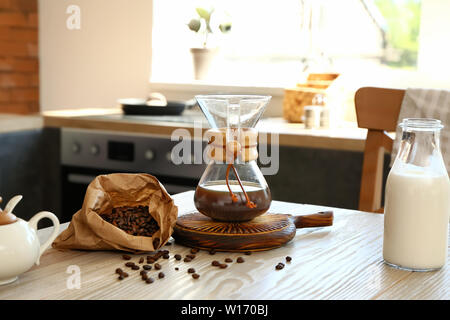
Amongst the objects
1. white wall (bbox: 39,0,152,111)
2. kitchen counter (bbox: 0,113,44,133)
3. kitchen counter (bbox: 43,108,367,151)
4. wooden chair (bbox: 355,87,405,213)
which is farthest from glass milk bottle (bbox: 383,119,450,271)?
white wall (bbox: 39,0,152,111)

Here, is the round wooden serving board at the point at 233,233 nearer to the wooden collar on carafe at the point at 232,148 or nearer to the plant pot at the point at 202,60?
the wooden collar on carafe at the point at 232,148

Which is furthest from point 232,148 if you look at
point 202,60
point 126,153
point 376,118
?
point 202,60

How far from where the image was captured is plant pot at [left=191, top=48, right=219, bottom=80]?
319 cm

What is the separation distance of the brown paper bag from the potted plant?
2126 mm

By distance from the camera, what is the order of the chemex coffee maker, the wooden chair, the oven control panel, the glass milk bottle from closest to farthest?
1. the glass milk bottle
2. the chemex coffee maker
3. the wooden chair
4. the oven control panel

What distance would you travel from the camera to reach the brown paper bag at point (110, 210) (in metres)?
1.03

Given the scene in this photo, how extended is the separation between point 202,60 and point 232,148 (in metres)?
2.18

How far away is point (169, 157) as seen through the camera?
2553mm

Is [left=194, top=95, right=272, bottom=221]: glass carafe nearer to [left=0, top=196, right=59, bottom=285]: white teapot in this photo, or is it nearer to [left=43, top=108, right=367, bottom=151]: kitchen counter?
[left=0, top=196, right=59, bottom=285]: white teapot

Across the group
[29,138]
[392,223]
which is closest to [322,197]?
[29,138]

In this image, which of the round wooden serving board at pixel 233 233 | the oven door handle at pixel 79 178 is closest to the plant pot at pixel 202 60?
the oven door handle at pixel 79 178

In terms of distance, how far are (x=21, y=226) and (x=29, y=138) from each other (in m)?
1.94

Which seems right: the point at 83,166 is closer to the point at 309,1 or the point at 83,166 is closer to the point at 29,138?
the point at 29,138

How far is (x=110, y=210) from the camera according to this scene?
1.12 metres
